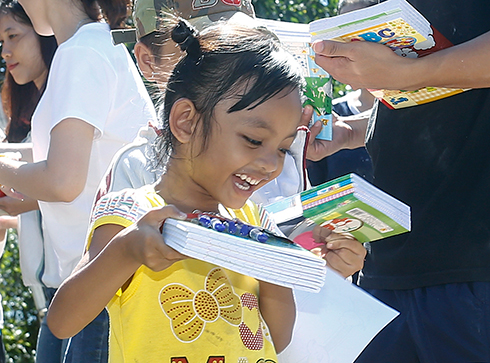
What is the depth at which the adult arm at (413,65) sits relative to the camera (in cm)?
194

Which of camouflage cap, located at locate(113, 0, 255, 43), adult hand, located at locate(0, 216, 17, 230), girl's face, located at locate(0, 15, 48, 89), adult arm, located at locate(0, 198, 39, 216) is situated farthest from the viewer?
adult hand, located at locate(0, 216, 17, 230)

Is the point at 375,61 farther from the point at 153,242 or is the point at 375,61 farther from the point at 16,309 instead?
the point at 16,309

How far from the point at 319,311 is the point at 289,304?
0.12m

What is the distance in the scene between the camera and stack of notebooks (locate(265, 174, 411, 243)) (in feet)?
5.94

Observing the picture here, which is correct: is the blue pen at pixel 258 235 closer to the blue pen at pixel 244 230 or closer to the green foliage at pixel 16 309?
the blue pen at pixel 244 230

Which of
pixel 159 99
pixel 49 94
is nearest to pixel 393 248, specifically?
pixel 159 99

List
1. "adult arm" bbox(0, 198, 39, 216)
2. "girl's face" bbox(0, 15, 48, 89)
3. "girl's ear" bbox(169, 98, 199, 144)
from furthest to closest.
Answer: "girl's face" bbox(0, 15, 48, 89) < "adult arm" bbox(0, 198, 39, 216) < "girl's ear" bbox(169, 98, 199, 144)

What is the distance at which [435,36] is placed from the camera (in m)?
1.98

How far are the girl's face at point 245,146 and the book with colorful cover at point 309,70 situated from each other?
442mm

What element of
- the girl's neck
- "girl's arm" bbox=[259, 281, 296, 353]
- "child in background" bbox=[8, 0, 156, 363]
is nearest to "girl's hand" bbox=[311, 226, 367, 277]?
"girl's arm" bbox=[259, 281, 296, 353]

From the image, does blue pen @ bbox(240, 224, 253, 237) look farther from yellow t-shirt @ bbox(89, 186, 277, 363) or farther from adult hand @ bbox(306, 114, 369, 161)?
adult hand @ bbox(306, 114, 369, 161)

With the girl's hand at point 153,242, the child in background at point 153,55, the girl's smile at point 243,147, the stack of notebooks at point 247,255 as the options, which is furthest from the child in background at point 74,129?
the stack of notebooks at point 247,255

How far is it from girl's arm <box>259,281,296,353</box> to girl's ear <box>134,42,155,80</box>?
2.54 ft

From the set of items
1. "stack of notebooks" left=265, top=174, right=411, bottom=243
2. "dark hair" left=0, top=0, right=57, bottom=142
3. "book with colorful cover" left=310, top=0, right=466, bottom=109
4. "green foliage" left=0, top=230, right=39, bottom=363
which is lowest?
"green foliage" left=0, top=230, right=39, bottom=363
